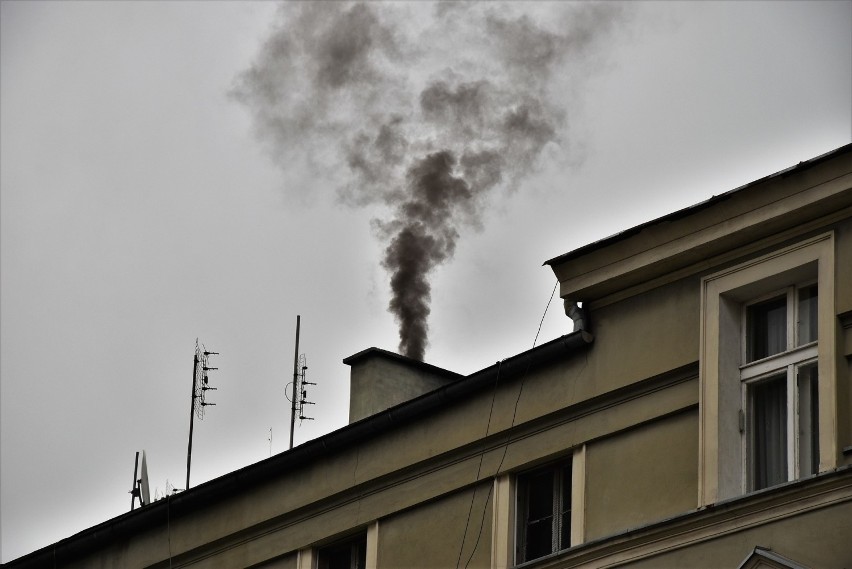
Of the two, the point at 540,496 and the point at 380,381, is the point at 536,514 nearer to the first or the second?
the point at 540,496

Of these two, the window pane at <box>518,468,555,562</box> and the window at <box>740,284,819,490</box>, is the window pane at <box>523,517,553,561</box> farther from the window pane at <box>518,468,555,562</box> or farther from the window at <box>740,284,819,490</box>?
the window at <box>740,284,819,490</box>

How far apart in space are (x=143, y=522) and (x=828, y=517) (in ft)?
38.2

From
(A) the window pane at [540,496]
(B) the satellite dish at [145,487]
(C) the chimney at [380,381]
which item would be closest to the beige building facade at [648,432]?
(A) the window pane at [540,496]

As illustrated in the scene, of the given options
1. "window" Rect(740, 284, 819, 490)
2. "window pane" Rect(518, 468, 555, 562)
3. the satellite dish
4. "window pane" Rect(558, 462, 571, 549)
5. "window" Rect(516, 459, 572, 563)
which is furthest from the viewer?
the satellite dish

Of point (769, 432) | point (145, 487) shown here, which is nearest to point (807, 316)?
point (769, 432)

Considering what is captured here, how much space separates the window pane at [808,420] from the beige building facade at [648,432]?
19 millimetres

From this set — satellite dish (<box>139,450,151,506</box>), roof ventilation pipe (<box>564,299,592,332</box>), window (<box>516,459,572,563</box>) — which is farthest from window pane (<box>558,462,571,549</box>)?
satellite dish (<box>139,450,151,506</box>)

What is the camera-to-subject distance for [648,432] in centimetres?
1983

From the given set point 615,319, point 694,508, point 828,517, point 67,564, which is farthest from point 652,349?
point 67,564

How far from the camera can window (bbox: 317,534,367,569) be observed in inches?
907

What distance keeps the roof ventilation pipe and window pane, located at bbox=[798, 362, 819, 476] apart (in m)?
2.94

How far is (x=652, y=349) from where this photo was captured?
20062 millimetres

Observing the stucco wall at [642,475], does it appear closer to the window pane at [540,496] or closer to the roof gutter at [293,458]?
the window pane at [540,496]

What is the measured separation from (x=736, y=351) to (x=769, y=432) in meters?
0.97
